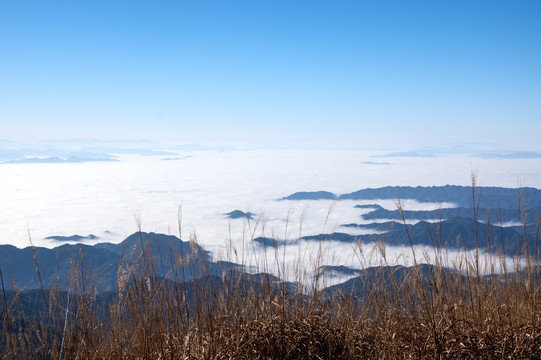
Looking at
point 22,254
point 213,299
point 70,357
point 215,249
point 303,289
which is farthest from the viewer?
point 22,254

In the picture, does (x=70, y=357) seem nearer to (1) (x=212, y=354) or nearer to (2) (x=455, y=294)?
(1) (x=212, y=354)

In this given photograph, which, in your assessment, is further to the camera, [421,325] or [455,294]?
[455,294]

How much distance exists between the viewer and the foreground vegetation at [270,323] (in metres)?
2.46

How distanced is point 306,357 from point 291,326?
23 centimetres

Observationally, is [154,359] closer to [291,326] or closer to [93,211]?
[291,326]

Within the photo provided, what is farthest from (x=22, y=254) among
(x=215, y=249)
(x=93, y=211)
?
(x=215, y=249)

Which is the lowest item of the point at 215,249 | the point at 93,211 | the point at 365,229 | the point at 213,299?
the point at 365,229

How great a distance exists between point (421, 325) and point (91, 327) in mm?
2286

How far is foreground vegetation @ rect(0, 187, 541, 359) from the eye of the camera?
2465 mm

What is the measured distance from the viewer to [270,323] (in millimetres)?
2768

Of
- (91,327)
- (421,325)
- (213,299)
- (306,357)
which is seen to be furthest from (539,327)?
(91,327)

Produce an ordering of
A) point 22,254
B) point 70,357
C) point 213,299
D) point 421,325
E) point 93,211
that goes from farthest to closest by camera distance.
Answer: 1. point 93,211
2. point 22,254
3. point 213,299
4. point 421,325
5. point 70,357

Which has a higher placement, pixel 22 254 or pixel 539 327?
pixel 539 327

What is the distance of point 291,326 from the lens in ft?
9.12
